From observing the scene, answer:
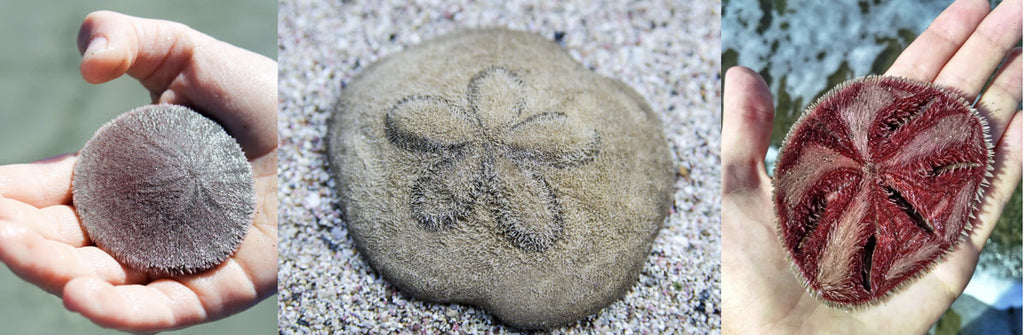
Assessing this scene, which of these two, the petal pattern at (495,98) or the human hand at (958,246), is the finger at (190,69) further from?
the human hand at (958,246)

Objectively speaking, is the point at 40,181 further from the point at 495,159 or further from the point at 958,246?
the point at 958,246

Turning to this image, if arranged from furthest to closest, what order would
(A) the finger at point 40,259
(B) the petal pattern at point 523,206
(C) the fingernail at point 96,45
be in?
(B) the petal pattern at point 523,206 < (C) the fingernail at point 96,45 < (A) the finger at point 40,259

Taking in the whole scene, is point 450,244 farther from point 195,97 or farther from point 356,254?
point 195,97

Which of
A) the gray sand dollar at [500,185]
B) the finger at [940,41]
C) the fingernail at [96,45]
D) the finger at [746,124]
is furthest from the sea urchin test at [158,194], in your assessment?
the finger at [940,41]

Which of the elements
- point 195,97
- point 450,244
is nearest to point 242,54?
point 195,97

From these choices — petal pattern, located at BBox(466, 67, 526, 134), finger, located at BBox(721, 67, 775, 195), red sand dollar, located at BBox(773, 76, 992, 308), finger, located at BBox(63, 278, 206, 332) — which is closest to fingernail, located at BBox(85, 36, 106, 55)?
finger, located at BBox(63, 278, 206, 332)

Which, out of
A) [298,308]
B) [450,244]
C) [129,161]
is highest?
[129,161]

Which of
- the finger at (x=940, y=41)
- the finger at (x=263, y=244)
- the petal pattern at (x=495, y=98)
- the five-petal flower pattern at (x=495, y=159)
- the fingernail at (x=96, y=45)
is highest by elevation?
the fingernail at (x=96, y=45)

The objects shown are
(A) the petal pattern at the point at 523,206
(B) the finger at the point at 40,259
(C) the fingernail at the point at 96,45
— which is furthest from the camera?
(A) the petal pattern at the point at 523,206
